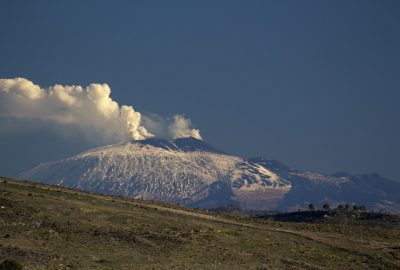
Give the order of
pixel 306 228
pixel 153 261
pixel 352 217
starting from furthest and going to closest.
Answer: pixel 352 217, pixel 306 228, pixel 153 261

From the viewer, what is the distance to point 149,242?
81062mm

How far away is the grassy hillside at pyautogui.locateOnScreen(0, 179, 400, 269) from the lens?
2736 inches

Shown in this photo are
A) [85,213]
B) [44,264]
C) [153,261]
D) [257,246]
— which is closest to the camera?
[44,264]

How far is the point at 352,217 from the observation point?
19375 cm

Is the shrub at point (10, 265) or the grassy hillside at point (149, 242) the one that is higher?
the grassy hillside at point (149, 242)

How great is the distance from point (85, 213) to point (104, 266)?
97.8 ft

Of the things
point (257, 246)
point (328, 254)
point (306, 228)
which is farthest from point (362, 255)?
point (306, 228)

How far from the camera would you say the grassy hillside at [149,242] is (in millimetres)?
69500

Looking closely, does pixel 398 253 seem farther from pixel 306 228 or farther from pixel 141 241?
pixel 141 241

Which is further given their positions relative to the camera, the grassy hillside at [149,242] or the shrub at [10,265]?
the grassy hillside at [149,242]

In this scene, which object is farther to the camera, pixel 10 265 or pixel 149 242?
pixel 149 242

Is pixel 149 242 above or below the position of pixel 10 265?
above

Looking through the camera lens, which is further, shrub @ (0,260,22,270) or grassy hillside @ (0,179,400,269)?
grassy hillside @ (0,179,400,269)

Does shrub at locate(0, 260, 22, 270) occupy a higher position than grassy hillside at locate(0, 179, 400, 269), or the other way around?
grassy hillside at locate(0, 179, 400, 269)
